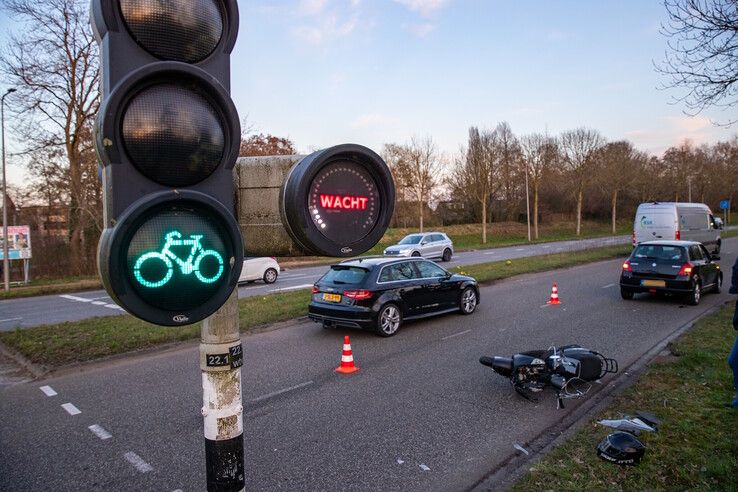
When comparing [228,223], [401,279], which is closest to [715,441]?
[228,223]

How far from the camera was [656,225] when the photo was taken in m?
23.7

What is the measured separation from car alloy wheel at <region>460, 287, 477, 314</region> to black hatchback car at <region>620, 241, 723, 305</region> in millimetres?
4345

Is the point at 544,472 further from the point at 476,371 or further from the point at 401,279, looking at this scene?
the point at 401,279

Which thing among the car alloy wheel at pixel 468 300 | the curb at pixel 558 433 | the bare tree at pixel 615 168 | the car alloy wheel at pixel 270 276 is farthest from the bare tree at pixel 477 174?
the curb at pixel 558 433

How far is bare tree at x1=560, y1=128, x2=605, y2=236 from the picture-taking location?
49625 mm

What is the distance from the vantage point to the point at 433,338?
31.7ft

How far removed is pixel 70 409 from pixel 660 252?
1378cm

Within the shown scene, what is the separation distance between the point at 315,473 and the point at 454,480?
4.05ft

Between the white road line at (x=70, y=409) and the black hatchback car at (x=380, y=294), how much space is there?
4749mm

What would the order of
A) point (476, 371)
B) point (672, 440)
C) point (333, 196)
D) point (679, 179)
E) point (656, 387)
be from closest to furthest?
point (333, 196) < point (672, 440) < point (656, 387) < point (476, 371) < point (679, 179)

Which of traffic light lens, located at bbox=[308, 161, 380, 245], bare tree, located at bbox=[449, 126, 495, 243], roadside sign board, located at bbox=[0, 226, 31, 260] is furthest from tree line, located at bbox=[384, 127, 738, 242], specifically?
traffic light lens, located at bbox=[308, 161, 380, 245]

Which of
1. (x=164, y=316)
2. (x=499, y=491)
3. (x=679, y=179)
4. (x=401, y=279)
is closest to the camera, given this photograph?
(x=164, y=316)

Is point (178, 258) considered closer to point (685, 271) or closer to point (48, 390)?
point (48, 390)

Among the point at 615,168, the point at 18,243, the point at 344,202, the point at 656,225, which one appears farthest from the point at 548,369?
the point at 615,168
